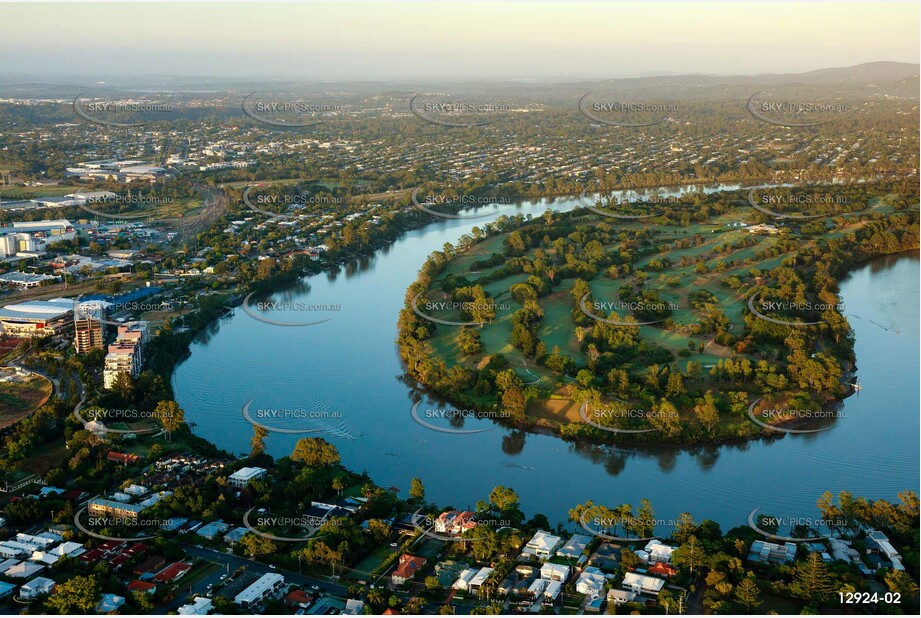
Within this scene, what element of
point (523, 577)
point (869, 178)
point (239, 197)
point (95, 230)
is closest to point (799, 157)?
point (869, 178)

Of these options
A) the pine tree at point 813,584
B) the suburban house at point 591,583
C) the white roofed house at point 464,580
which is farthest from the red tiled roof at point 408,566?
the pine tree at point 813,584

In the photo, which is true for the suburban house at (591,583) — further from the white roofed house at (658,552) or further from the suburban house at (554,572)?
the white roofed house at (658,552)

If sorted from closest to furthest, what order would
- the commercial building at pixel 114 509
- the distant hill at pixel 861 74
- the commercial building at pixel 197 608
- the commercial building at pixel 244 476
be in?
the commercial building at pixel 197 608
the commercial building at pixel 114 509
the commercial building at pixel 244 476
the distant hill at pixel 861 74

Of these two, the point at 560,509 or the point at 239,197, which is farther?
the point at 239,197

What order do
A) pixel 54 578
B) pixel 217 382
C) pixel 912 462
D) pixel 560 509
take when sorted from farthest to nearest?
pixel 217 382
pixel 912 462
pixel 560 509
pixel 54 578

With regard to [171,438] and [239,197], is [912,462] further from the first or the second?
[239,197]

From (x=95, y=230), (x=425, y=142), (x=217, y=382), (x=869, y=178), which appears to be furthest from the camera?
(x=425, y=142)
